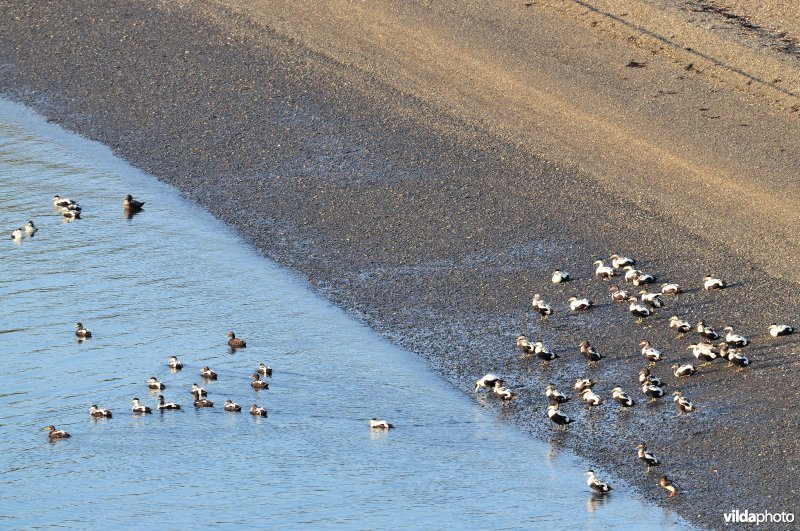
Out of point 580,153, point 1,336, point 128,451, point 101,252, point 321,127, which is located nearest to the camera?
point 128,451

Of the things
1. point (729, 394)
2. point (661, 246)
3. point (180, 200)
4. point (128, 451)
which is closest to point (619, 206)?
point (661, 246)

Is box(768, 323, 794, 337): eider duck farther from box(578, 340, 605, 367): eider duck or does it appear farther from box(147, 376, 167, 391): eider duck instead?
box(147, 376, 167, 391): eider duck

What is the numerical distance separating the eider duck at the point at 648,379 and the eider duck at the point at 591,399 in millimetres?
723

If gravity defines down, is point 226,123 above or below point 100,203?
above

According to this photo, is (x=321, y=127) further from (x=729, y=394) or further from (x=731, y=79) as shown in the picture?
(x=729, y=394)

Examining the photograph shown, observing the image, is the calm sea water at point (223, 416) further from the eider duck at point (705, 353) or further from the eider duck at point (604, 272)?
the eider duck at point (604, 272)

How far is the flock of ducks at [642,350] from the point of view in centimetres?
2050

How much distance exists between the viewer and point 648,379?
21.0 m

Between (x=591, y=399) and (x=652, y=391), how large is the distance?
3.10 ft

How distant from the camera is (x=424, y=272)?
25.6 meters

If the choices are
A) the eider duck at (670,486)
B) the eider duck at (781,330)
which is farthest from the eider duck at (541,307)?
the eider duck at (670,486)

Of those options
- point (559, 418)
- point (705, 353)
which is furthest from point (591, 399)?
point (705, 353)

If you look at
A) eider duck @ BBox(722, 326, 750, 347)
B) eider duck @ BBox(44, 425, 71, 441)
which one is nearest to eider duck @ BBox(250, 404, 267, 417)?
eider duck @ BBox(44, 425, 71, 441)

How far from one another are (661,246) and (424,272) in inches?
182
